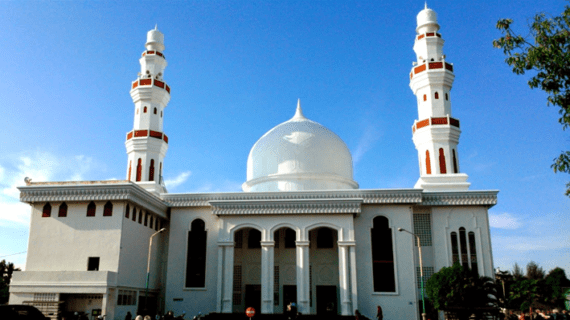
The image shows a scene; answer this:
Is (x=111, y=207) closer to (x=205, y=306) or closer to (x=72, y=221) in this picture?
(x=72, y=221)

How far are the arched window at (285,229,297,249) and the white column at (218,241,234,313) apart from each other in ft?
12.6

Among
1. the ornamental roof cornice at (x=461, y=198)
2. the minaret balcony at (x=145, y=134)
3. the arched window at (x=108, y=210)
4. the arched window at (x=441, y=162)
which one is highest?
the minaret balcony at (x=145, y=134)

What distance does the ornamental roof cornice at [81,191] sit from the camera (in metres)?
27.6

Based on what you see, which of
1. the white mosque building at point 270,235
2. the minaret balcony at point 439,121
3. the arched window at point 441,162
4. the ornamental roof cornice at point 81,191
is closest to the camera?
the white mosque building at point 270,235

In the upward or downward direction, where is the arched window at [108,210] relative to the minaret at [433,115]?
downward

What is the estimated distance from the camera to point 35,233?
91.5 ft

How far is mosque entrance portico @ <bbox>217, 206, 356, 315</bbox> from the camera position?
28.9 meters

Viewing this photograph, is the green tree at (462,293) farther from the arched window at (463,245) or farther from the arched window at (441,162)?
the arched window at (441,162)

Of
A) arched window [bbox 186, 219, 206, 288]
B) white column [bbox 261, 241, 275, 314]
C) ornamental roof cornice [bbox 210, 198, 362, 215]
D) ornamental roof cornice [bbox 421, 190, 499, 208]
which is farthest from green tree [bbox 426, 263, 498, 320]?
arched window [bbox 186, 219, 206, 288]

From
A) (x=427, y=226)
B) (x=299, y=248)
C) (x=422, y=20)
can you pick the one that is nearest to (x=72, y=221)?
(x=299, y=248)

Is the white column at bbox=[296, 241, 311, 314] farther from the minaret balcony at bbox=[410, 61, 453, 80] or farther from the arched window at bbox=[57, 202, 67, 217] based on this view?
the minaret balcony at bbox=[410, 61, 453, 80]

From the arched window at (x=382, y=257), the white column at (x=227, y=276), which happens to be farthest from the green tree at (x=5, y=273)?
the arched window at (x=382, y=257)

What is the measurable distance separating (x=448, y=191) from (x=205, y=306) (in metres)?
16.4

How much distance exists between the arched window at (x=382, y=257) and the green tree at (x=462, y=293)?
14.1ft
